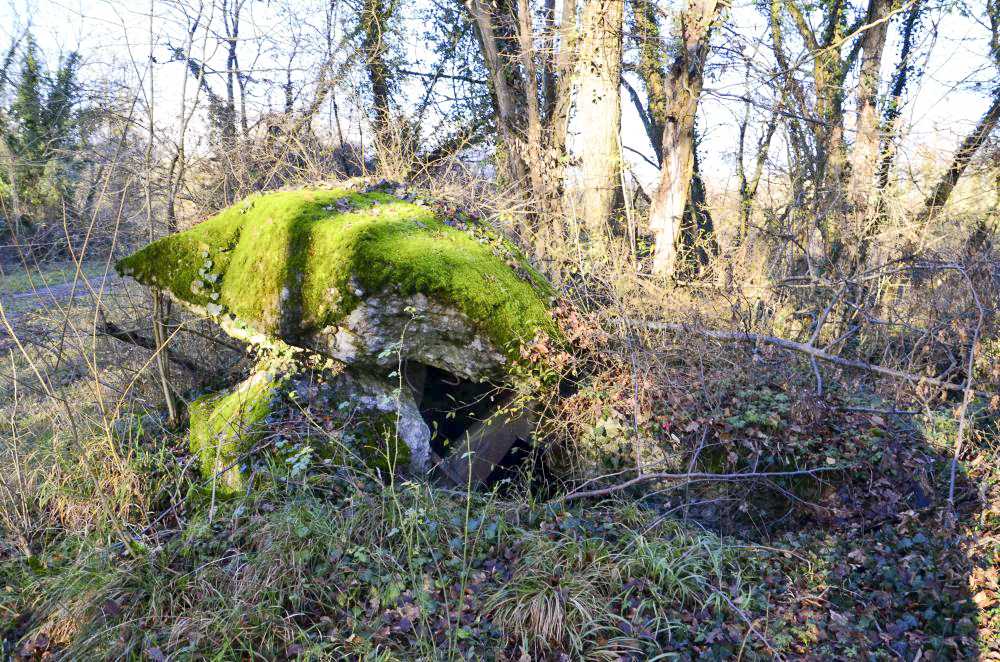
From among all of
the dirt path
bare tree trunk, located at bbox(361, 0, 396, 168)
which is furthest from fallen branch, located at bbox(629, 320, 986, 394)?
bare tree trunk, located at bbox(361, 0, 396, 168)

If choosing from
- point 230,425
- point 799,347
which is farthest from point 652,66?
point 230,425

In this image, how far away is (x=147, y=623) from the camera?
298 centimetres

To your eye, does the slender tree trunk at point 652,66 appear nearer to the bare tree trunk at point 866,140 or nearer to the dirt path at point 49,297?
the bare tree trunk at point 866,140

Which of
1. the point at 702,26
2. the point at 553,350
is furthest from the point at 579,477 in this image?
the point at 702,26

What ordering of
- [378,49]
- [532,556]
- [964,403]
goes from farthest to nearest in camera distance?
[378,49] → [964,403] → [532,556]

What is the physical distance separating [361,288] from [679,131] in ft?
16.1

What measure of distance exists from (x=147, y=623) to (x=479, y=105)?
31.4 feet

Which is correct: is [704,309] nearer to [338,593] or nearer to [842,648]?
[842,648]

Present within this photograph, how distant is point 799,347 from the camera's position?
4.65 metres

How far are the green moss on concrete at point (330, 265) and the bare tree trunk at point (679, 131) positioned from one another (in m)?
→ 2.89

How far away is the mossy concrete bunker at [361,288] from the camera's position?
14.2ft

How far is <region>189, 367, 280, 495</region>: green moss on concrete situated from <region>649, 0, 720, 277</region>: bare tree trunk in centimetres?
456

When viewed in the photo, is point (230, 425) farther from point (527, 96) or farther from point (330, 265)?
point (527, 96)

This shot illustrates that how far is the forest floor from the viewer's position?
2908mm
